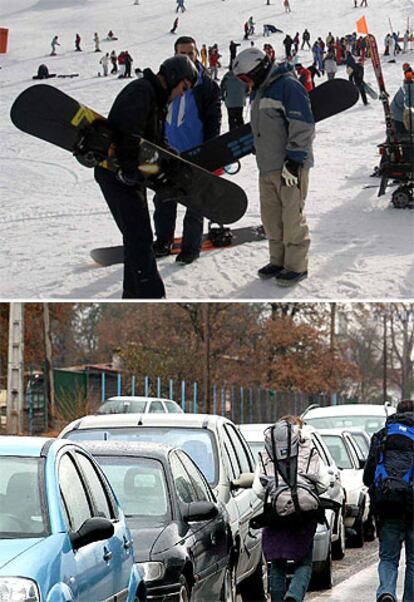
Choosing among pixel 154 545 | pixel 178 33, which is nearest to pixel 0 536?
pixel 154 545

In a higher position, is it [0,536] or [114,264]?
[114,264]

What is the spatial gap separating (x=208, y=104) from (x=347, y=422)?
10736 mm

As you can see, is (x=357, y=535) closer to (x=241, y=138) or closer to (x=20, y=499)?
(x=241, y=138)

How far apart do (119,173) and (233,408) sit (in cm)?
2820

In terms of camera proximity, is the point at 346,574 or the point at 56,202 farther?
the point at 56,202

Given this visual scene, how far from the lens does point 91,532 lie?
5688mm

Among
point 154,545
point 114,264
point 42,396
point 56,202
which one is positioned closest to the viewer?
point 154,545

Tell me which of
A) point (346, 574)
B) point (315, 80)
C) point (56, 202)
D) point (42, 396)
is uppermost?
point (315, 80)

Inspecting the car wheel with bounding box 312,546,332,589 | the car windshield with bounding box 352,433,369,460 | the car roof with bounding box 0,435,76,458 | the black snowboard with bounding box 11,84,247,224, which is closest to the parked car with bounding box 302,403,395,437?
the car windshield with bounding box 352,433,369,460

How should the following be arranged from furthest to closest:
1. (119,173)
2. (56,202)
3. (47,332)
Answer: (47,332) < (56,202) < (119,173)

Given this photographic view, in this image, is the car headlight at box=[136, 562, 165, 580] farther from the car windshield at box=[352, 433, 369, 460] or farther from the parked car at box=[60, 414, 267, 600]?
the car windshield at box=[352, 433, 369, 460]

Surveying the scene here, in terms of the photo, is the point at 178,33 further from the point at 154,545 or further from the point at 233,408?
the point at 233,408

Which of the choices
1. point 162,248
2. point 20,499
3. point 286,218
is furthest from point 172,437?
point 162,248

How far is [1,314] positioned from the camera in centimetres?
3531
